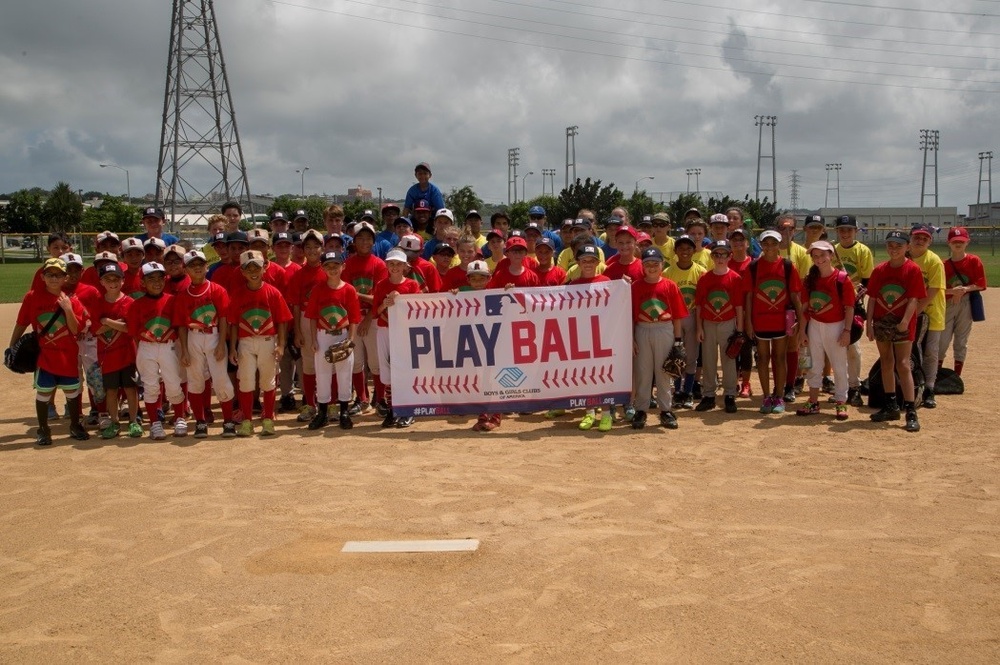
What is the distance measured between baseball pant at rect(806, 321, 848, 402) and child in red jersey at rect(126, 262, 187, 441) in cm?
720

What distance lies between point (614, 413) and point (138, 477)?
5.13m

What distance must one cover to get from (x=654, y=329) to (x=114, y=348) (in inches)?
237

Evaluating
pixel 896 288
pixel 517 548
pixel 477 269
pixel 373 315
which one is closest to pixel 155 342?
pixel 373 315

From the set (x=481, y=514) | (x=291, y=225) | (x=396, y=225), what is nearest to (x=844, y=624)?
(x=481, y=514)

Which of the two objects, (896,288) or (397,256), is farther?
(397,256)

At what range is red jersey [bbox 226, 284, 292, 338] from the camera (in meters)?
8.66

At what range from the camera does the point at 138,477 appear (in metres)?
7.18

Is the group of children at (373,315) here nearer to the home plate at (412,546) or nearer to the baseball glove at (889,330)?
the baseball glove at (889,330)

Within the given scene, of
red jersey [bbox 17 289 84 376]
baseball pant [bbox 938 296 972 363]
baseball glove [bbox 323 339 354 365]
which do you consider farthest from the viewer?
baseball pant [bbox 938 296 972 363]

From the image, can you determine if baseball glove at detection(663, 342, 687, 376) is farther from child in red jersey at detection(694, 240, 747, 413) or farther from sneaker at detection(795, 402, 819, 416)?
sneaker at detection(795, 402, 819, 416)

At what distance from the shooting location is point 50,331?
27.9ft

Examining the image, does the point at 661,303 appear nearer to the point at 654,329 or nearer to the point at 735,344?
the point at 654,329

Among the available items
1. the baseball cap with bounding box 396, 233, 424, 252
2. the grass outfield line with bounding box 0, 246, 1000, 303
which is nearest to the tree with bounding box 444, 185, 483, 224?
the grass outfield line with bounding box 0, 246, 1000, 303

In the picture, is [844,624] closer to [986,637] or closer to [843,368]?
[986,637]
